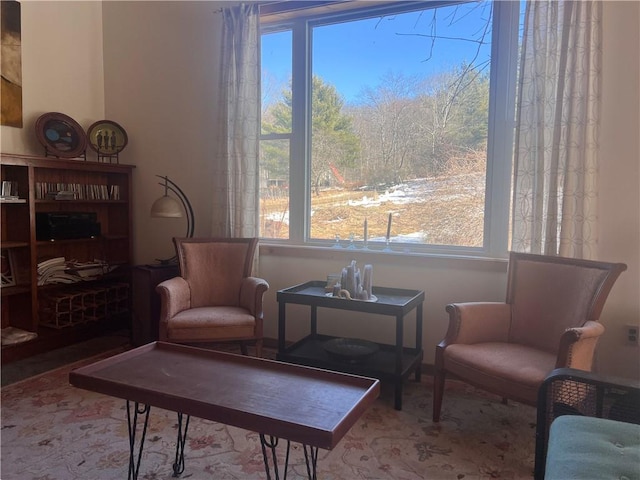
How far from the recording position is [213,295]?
11.1 feet

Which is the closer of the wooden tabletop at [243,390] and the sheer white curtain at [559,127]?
the wooden tabletop at [243,390]

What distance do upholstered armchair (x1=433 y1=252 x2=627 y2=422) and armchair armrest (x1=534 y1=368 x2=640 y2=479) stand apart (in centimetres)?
29

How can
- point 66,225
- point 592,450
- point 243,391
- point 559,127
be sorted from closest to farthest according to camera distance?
1. point 592,450
2. point 243,391
3. point 559,127
4. point 66,225

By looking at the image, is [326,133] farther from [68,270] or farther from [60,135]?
[68,270]

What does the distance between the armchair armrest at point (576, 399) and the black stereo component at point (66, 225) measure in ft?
11.2

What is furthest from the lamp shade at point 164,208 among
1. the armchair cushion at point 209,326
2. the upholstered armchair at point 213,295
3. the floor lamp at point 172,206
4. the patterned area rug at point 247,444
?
the patterned area rug at point 247,444

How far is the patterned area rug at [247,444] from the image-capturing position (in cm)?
201

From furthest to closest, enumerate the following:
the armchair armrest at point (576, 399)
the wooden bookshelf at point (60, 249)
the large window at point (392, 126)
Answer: the wooden bookshelf at point (60, 249) < the large window at point (392, 126) < the armchair armrest at point (576, 399)

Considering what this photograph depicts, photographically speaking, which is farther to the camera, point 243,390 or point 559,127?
point 559,127

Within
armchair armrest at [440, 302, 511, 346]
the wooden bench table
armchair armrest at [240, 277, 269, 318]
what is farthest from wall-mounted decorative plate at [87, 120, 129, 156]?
armchair armrest at [440, 302, 511, 346]

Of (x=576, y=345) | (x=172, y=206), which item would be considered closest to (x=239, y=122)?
(x=172, y=206)

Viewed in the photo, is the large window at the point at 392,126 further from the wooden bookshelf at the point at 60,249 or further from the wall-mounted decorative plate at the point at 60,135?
the wall-mounted decorative plate at the point at 60,135

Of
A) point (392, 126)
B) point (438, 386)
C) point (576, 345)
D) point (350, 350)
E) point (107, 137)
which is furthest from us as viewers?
point (107, 137)

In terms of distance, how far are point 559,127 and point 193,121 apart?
A: 8.97 ft
